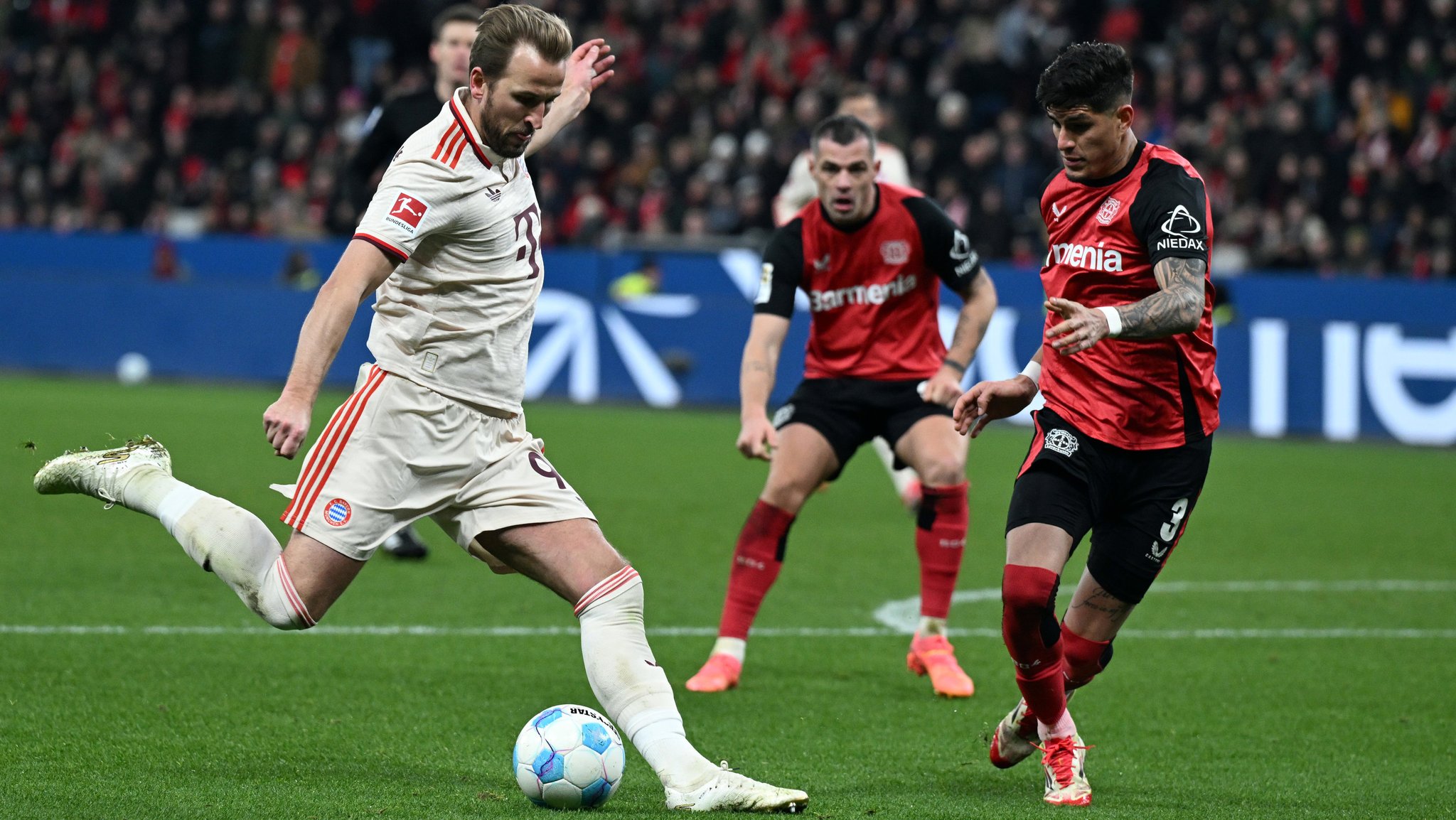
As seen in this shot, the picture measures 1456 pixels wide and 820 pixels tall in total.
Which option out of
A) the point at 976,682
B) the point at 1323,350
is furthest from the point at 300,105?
the point at 976,682

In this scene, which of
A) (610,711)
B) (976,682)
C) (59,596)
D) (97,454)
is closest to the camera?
(610,711)

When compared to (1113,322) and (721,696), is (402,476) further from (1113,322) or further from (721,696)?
(721,696)

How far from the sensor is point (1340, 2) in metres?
21.1

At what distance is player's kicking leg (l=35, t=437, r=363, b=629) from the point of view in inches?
187

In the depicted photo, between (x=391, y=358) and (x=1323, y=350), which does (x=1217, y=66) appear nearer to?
(x=1323, y=350)

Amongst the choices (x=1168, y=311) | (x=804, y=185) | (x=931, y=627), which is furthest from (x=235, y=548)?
(x=804, y=185)

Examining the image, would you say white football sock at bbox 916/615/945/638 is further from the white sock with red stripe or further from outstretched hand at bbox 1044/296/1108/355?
outstretched hand at bbox 1044/296/1108/355

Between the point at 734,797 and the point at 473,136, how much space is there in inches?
73.2

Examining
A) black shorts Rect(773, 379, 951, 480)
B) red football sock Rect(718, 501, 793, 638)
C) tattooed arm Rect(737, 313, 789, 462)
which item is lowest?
red football sock Rect(718, 501, 793, 638)

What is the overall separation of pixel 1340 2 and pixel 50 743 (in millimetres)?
19315

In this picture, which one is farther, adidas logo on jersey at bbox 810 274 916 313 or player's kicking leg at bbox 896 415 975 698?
adidas logo on jersey at bbox 810 274 916 313

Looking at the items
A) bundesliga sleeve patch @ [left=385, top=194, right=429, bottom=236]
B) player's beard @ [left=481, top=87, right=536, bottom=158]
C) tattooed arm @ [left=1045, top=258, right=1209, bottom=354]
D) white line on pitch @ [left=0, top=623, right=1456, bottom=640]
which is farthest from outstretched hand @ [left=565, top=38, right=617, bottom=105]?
white line on pitch @ [left=0, top=623, right=1456, bottom=640]

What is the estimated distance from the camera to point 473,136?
4.66 m

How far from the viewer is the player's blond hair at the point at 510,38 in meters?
4.60
